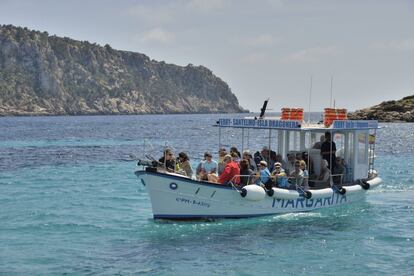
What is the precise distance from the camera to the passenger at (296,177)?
22.0 m

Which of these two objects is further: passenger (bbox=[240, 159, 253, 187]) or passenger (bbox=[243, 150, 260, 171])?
passenger (bbox=[243, 150, 260, 171])

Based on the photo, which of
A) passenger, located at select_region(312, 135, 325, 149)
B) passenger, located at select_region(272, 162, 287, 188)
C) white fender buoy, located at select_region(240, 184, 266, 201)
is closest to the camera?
white fender buoy, located at select_region(240, 184, 266, 201)

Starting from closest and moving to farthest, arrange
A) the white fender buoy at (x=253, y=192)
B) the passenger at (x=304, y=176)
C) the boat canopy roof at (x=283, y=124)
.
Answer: the white fender buoy at (x=253, y=192)
the passenger at (x=304, y=176)
the boat canopy roof at (x=283, y=124)

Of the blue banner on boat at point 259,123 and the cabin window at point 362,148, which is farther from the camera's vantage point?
the cabin window at point 362,148

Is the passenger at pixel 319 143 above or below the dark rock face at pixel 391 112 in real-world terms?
below

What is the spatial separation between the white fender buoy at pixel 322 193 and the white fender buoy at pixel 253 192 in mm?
2398

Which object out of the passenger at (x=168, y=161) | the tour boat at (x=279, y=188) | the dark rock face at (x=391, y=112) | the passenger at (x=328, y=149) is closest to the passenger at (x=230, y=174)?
the tour boat at (x=279, y=188)

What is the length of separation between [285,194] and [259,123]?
119 inches

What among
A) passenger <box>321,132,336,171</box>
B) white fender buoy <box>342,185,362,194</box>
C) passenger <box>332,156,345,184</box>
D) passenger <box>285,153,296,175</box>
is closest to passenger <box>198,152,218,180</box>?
passenger <box>285,153,296,175</box>

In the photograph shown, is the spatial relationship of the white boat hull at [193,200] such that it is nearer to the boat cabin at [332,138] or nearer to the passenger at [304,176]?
the passenger at [304,176]

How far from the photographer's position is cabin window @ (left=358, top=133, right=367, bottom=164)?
83.1 ft

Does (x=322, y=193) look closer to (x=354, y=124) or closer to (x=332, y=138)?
(x=332, y=138)

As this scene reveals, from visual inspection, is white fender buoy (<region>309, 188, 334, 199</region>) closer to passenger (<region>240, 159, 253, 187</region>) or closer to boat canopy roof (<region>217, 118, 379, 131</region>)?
boat canopy roof (<region>217, 118, 379, 131</region>)

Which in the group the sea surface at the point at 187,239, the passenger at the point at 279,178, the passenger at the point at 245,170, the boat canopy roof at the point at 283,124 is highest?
the boat canopy roof at the point at 283,124
